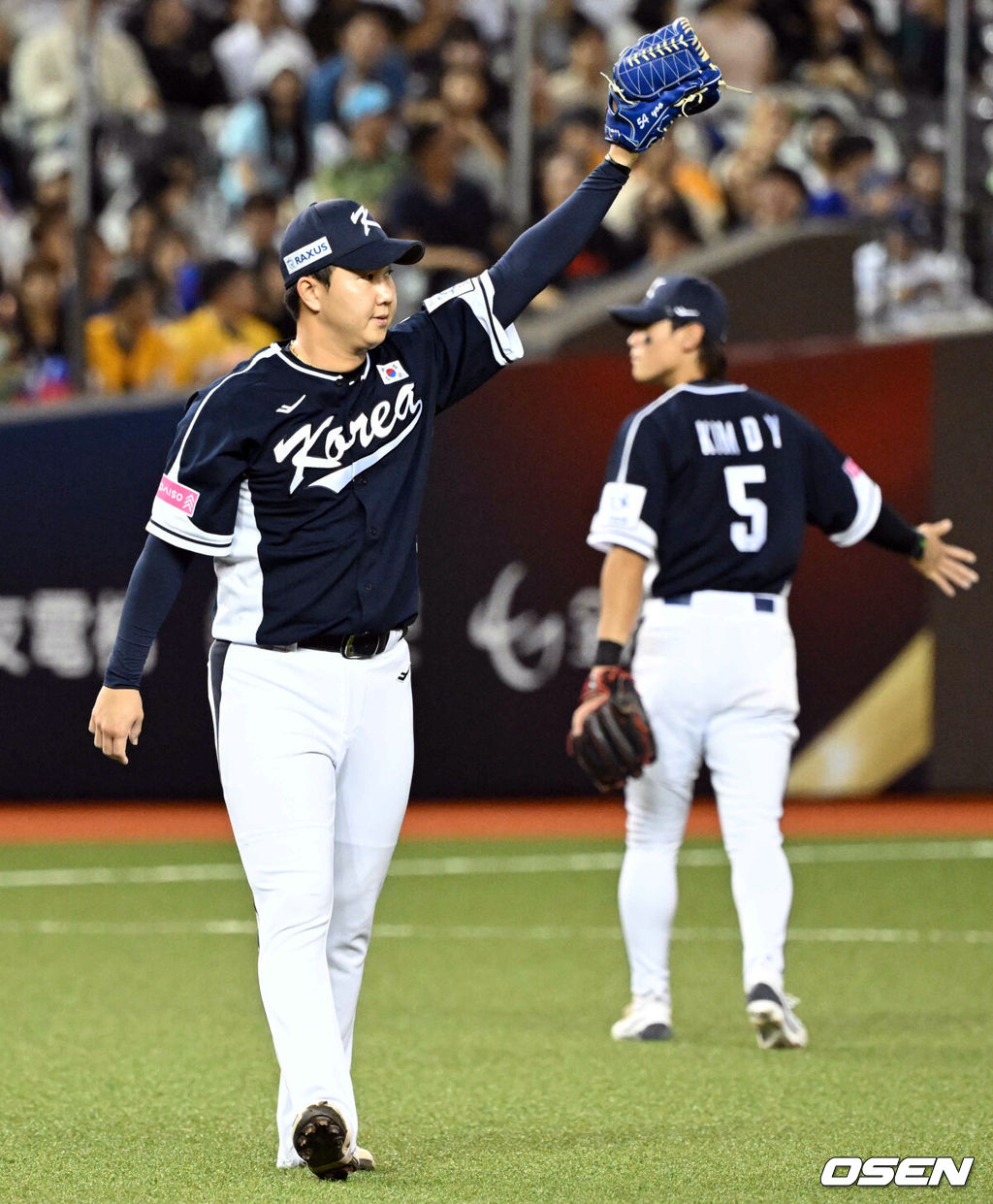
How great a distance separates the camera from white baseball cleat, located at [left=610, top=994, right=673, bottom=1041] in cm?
626

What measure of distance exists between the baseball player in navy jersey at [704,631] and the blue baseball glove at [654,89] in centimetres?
156

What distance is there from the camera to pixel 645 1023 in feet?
20.6

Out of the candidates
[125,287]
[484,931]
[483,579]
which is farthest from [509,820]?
[125,287]

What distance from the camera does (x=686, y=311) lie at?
6520 mm

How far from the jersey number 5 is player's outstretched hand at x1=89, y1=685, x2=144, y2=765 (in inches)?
91.7

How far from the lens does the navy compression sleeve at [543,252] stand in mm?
4863

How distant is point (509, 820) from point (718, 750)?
18.6 ft

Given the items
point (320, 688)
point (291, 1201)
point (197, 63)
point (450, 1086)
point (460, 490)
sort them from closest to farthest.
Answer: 1. point (291, 1201)
2. point (320, 688)
3. point (450, 1086)
4. point (460, 490)
5. point (197, 63)

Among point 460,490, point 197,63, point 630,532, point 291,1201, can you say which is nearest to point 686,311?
point 630,532

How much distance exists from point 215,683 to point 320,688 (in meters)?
0.26

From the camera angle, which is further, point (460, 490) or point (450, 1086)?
point (460, 490)

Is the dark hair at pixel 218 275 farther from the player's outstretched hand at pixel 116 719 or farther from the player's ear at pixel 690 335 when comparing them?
the player's outstretched hand at pixel 116 719

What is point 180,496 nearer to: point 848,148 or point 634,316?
point 634,316

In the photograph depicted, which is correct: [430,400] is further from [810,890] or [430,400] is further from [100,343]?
[100,343]
